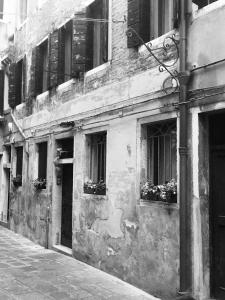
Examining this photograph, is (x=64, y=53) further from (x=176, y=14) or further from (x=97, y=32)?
(x=176, y=14)

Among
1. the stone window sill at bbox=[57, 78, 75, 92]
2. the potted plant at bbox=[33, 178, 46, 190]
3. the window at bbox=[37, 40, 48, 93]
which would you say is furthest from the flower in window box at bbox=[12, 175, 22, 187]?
the stone window sill at bbox=[57, 78, 75, 92]

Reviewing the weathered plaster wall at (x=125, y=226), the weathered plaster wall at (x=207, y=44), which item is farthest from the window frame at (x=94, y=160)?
the weathered plaster wall at (x=207, y=44)

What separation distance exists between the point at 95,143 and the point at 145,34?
2549 millimetres

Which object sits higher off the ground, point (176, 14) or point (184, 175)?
→ point (176, 14)

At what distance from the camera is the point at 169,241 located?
594 centimetres

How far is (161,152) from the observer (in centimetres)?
660

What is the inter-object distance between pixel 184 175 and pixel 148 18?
292cm

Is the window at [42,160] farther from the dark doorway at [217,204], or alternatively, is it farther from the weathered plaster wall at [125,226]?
the dark doorway at [217,204]

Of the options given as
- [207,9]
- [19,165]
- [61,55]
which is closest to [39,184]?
[19,165]

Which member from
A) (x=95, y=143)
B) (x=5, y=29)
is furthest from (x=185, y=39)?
(x=5, y=29)

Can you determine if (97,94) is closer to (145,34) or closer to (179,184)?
(145,34)

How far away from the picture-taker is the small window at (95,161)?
827 cm

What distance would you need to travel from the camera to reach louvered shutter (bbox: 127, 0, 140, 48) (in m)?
6.97

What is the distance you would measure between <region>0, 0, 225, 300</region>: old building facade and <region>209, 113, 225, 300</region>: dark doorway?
1 centimetres
